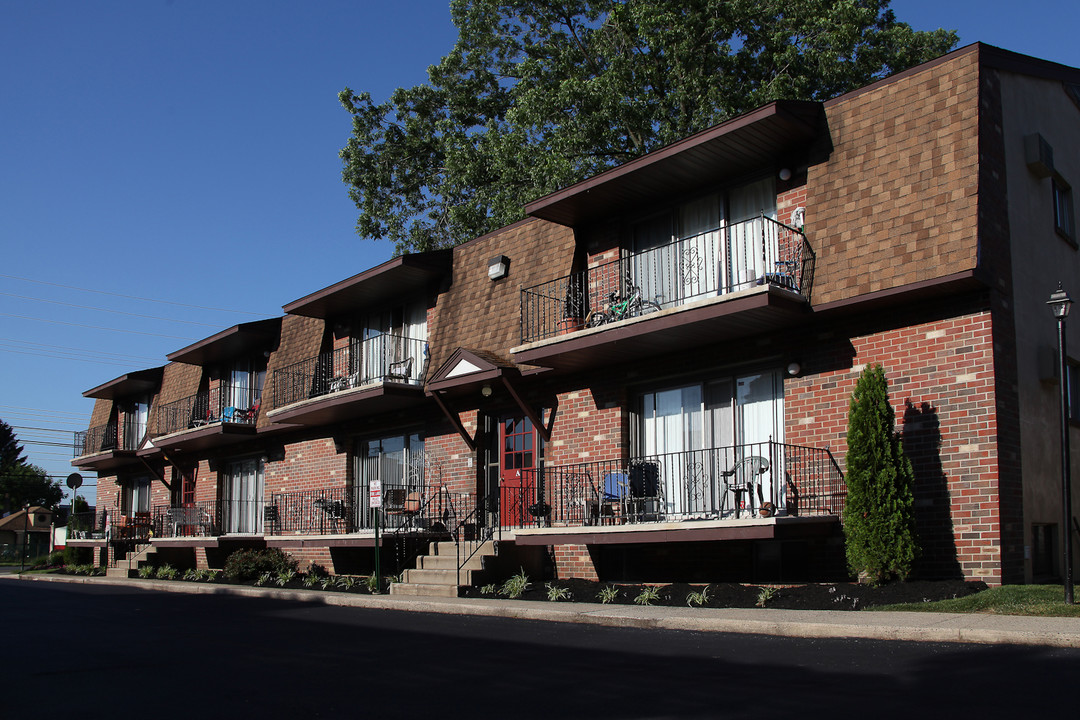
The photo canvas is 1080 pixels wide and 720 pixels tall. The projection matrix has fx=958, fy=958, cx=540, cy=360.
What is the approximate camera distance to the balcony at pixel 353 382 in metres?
19.9

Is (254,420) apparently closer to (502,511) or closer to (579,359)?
(502,511)

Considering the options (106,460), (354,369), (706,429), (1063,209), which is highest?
(1063,209)

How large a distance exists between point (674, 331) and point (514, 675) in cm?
707

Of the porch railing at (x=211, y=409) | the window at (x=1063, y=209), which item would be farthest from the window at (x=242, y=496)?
the window at (x=1063, y=209)

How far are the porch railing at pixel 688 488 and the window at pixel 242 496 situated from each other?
11.3m

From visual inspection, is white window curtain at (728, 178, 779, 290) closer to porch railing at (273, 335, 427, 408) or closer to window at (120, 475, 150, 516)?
porch railing at (273, 335, 427, 408)

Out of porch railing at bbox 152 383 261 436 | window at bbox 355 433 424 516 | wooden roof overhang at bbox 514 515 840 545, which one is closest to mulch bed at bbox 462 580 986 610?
wooden roof overhang at bbox 514 515 840 545

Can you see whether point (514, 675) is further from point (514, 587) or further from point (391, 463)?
point (391, 463)

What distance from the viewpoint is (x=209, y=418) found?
2736 centimetres

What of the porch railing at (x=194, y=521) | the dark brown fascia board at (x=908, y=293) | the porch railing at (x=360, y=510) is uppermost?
the dark brown fascia board at (x=908, y=293)

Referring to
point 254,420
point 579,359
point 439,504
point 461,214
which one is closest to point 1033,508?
point 579,359

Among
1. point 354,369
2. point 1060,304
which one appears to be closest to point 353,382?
point 354,369

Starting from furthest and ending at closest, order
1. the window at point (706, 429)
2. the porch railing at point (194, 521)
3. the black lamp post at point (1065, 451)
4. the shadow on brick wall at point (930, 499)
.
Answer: the porch railing at point (194, 521), the window at point (706, 429), the shadow on brick wall at point (930, 499), the black lamp post at point (1065, 451)

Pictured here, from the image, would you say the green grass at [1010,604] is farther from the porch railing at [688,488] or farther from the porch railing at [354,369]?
the porch railing at [354,369]
